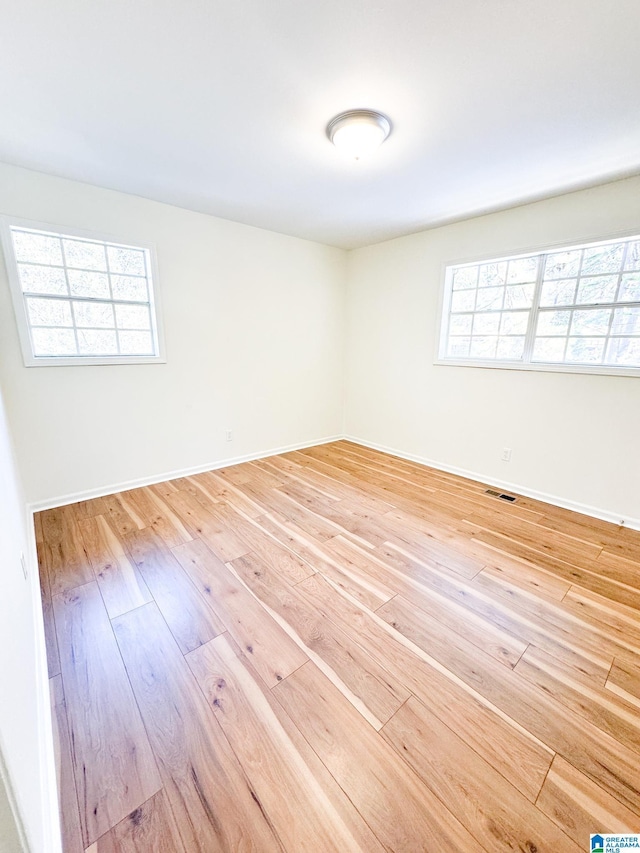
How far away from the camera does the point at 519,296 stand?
3.15 meters

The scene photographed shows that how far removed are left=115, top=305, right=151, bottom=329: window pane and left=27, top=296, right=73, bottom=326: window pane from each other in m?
0.37

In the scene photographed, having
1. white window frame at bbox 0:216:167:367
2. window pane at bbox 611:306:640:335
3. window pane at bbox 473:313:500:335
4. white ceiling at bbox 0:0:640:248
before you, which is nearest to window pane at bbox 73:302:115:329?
white window frame at bbox 0:216:167:367

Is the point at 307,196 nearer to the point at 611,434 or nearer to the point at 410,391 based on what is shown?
the point at 410,391

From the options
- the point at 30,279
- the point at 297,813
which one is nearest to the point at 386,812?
the point at 297,813

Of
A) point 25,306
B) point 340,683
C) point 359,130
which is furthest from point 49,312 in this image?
point 340,683

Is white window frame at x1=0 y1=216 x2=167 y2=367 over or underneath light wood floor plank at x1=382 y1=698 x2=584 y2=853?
over

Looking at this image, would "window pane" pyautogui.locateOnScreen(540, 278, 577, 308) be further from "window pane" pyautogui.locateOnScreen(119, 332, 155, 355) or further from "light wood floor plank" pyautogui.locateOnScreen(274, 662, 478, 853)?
"window pane" pyautogui.locateOnScreen(119, 332, 155, 355)

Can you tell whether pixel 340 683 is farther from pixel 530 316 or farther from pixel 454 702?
pixel 530 316

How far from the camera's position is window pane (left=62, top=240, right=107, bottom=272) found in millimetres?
2723

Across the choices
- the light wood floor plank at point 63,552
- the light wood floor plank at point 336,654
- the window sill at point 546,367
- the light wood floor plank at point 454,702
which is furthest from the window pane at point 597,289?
the light wood floor plank at point 63,552

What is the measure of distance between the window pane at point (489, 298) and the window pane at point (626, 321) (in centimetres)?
92

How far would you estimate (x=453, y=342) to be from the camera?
370 cm

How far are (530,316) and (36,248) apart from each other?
415 centimetres

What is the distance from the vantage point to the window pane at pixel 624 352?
2592 millimetres
